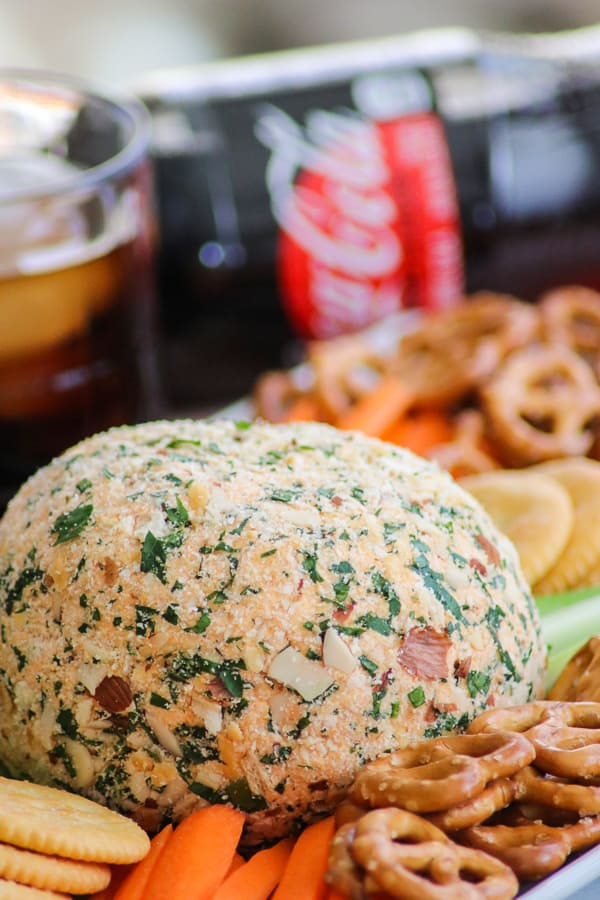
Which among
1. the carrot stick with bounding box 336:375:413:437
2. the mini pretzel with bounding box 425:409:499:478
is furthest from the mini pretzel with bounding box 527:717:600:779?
the carrot stick with bounding box 336:375:413:437

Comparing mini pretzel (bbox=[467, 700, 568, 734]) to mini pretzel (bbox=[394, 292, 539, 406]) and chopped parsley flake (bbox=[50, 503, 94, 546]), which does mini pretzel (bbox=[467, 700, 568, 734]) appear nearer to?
chopped parsley flake (bbox=[50, 503, 94, 546])

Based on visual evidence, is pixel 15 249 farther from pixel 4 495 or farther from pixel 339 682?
pixel 339 682

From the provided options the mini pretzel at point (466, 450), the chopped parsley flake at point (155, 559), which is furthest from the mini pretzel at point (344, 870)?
the mini pretzel at point (466, 450)

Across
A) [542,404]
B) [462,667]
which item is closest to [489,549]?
[462,667]

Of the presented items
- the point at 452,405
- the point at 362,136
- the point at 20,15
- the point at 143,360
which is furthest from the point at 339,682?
the point at 20,15

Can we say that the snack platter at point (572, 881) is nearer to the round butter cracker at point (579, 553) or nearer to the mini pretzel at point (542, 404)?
the round butter cracker at point (579, 553)

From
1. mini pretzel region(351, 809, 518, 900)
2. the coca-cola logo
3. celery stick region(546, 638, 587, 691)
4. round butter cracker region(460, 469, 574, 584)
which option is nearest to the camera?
mini pretzel region(351, 809, 518, 900)
